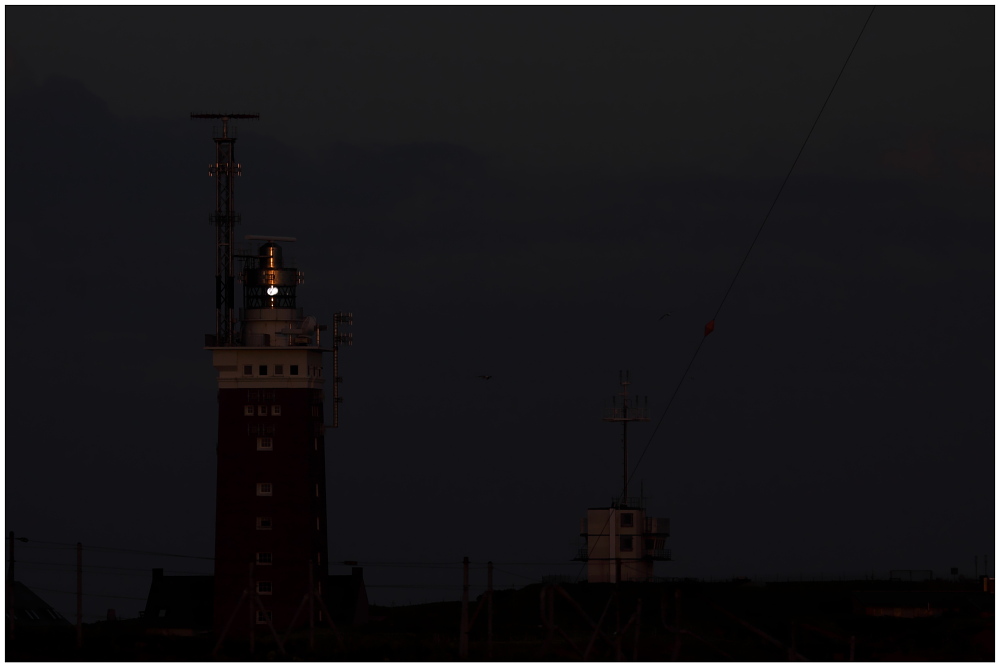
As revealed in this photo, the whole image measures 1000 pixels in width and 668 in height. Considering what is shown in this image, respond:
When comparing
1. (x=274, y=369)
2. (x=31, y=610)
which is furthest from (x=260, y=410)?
(x=31, y=610)

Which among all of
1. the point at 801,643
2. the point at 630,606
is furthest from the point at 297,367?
the point at 801,643

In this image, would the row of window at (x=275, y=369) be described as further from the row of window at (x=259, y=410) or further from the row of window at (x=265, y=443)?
the row of window at (x=265, y=443)

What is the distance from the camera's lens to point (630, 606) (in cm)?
10994

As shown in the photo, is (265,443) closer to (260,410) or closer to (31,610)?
(260,410)

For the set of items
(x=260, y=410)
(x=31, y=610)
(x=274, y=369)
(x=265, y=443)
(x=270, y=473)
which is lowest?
(x=31, y=610)

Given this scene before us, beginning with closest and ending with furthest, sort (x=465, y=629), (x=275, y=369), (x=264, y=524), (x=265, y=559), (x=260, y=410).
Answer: (x=465, y=629), (x=265, y=559), (x=264, y=524), (x=260, y=410), (x=275, y=369)

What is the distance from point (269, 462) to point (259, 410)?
2921mm

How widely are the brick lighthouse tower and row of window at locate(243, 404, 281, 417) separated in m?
0.05

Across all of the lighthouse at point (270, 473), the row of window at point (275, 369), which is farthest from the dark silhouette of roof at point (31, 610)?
the row of window at point (275, 369)

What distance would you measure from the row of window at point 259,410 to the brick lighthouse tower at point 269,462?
0.05m

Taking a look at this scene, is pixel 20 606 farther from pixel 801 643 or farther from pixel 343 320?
pixel 801 643

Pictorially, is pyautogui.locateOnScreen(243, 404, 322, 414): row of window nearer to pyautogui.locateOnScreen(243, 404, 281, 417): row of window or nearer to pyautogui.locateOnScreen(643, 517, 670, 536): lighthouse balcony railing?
pyautogui.locateOnScreen(243, 404, 281, 417): row of window

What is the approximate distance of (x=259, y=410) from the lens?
105875mm

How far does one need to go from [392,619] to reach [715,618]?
58.6 feet
